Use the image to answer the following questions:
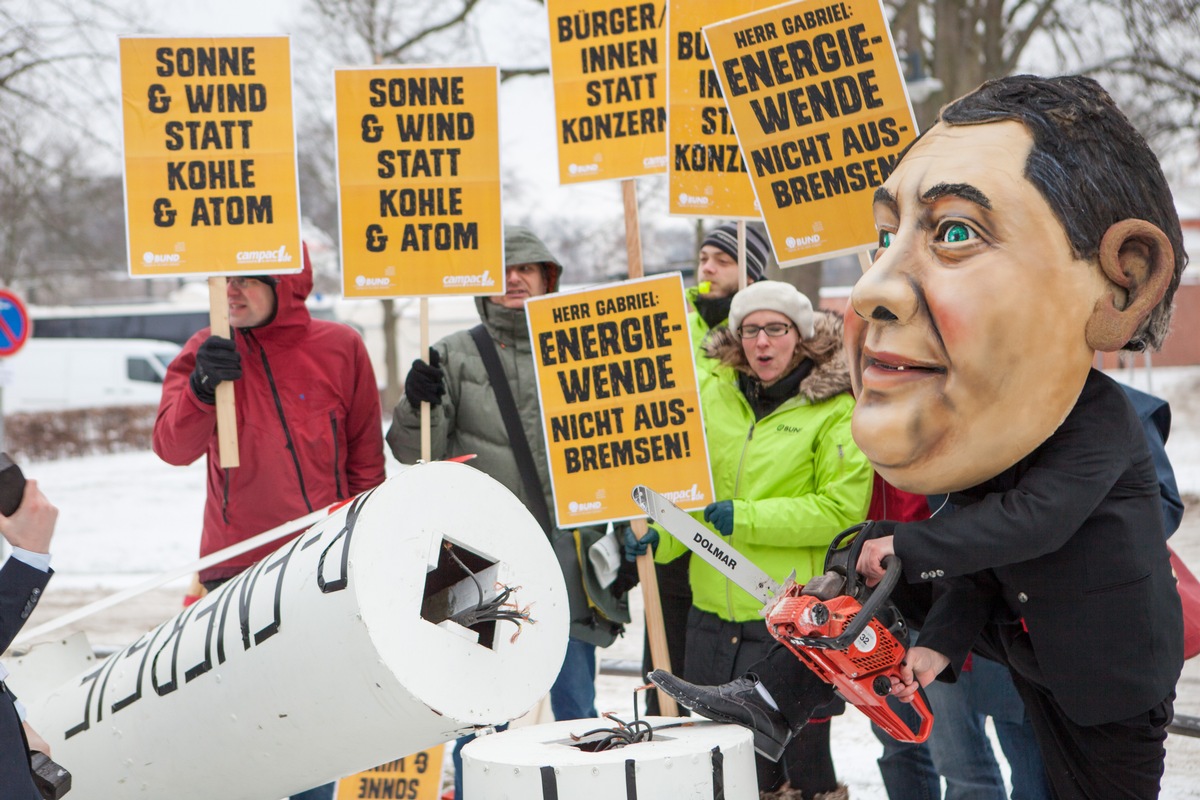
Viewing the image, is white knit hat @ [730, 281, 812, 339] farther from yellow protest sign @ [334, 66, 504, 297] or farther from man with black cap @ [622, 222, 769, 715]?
yellow protest sign @ [334, 66, 504, 297]

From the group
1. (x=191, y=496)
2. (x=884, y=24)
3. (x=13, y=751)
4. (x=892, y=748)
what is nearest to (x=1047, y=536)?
(x=892, y=748)

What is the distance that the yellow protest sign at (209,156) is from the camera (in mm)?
4148

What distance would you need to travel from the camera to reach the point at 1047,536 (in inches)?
103

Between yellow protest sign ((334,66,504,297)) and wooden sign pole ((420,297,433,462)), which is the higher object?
yellow protest sign ((334,66,504,297))

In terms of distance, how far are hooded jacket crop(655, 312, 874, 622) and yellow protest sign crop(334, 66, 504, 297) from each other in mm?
903

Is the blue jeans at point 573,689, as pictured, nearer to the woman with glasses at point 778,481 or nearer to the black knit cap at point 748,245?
the woman with glasses at point 778,481

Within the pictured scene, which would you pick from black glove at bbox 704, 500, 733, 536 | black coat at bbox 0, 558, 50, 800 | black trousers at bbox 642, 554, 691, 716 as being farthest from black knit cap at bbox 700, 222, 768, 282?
black coat at bbox 0, 558, 50, 800

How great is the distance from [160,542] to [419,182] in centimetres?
925

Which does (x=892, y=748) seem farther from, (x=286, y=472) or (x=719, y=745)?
(x=286, y=472)

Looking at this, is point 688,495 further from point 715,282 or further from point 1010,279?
point 1010,279

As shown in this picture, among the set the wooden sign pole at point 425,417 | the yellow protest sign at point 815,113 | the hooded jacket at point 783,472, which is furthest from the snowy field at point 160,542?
the yellow protest sign at point 815,113

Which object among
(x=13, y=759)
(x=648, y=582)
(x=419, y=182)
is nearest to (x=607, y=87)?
(x=419, y=182)

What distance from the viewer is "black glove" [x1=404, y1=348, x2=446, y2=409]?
13.9 ft

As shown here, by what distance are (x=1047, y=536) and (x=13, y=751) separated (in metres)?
2.21
